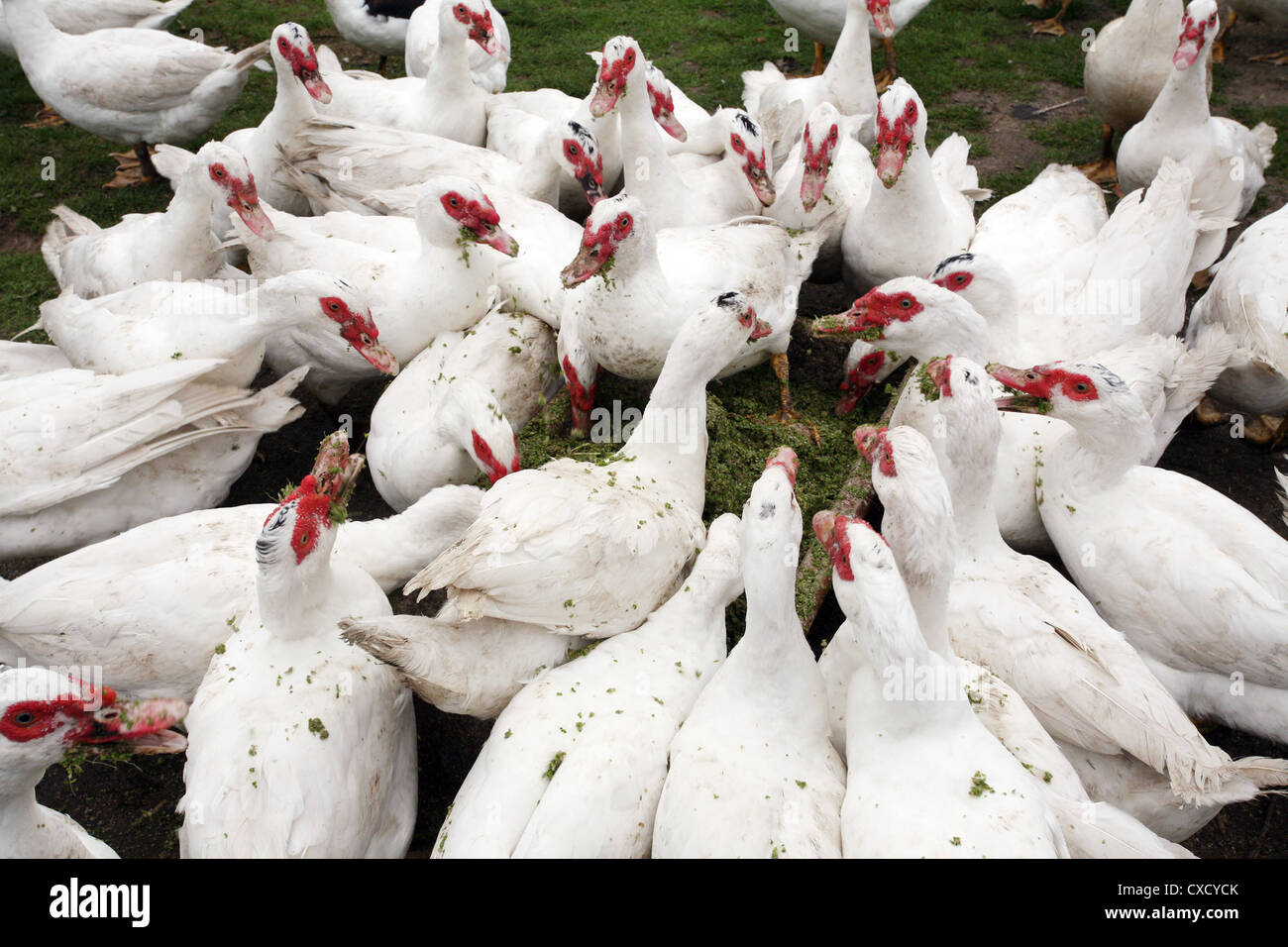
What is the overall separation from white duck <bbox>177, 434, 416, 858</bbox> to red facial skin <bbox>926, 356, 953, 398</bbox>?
240 cm

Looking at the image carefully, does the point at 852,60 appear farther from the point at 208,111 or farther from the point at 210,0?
the point at 210,0

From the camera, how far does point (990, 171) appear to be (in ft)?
25.3

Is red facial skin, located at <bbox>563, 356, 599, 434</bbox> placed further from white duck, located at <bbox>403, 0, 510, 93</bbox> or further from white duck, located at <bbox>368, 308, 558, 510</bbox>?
white duck, located at <bbox>403, 0, 510, 93</bbox>

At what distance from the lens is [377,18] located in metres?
8.16

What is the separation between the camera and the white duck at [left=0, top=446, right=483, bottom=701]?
3.79m

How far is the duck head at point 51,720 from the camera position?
3037 millimetres

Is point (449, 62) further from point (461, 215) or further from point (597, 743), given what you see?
point (597, 743)

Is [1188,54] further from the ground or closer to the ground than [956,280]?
further from the ground

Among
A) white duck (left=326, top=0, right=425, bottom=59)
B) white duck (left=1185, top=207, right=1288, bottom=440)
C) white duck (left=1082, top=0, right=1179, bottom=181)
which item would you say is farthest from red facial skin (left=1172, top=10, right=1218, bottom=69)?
white duck (left=326, top=0, right=425, bottom=59)

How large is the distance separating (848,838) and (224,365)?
370cm

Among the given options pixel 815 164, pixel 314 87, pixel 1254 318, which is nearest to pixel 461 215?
pixel 314 87

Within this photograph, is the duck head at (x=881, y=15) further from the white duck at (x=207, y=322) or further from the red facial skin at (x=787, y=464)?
the red facial skin at (x=787, y=464)

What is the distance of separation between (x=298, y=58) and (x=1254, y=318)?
5.60m
